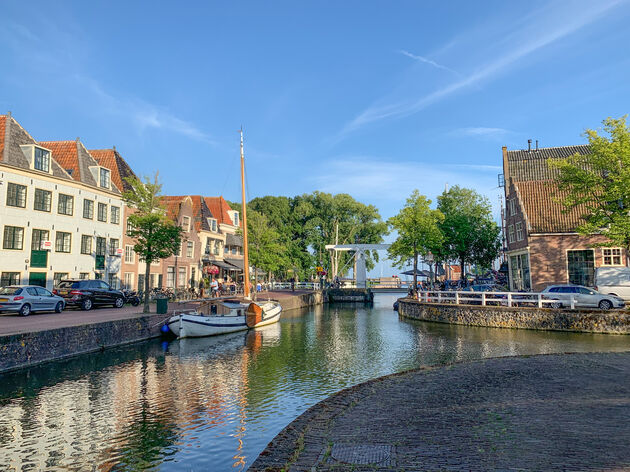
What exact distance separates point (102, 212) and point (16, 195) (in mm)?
8125

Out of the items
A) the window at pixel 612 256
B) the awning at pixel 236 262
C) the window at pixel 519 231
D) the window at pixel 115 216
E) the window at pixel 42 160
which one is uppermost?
the window at pixel 42 160

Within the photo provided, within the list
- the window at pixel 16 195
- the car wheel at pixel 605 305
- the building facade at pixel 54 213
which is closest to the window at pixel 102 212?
the building facade at pixel 54 213

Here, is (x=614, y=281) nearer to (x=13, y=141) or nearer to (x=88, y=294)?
(x=88, y=294)

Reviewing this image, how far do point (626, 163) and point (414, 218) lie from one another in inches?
706

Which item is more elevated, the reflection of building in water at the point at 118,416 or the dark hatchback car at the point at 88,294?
the dark hatchback car at the point at 88,294

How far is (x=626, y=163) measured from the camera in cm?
2597

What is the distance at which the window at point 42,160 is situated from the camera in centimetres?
3123

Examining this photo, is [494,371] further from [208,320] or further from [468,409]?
[208,320]

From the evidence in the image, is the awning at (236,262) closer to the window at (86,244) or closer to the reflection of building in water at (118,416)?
the window at (86,244)

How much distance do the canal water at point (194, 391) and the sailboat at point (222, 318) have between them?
0.95m

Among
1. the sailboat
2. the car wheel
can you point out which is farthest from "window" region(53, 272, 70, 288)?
the car wheel

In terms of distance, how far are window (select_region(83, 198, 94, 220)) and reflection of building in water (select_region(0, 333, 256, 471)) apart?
23.6m

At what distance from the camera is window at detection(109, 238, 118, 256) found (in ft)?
124

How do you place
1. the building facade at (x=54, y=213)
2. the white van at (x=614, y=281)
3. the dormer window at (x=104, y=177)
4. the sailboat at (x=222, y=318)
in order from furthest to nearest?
the dormer window at (x=104, y=177) < the building facade at (x=54, y=213) < the white van at (x=614, y=281) < the sailboat at (x=222, y=318)
